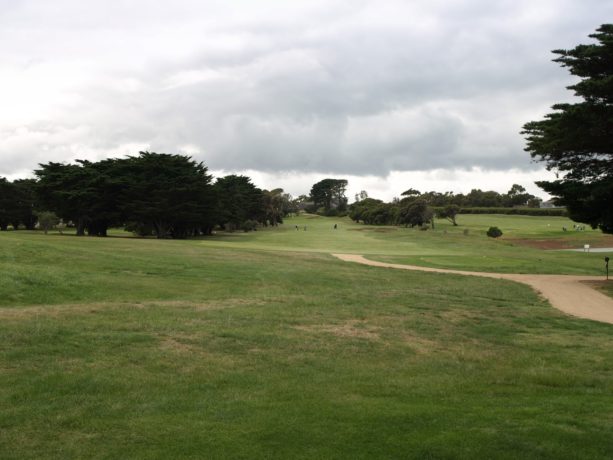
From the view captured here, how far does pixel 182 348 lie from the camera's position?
10.5 metres

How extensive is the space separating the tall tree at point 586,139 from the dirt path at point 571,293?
355cm

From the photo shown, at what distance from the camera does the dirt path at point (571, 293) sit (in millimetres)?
19141

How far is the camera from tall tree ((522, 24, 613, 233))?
23.4 meters

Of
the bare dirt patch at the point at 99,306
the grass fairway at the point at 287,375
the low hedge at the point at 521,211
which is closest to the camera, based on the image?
the grass fairway at the point at 287,375

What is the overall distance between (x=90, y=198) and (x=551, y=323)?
53435 mm

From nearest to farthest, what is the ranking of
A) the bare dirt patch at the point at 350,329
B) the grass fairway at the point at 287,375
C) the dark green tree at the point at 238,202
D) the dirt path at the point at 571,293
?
the grass fairway at the point at 287,375
the bare dirt patch at the point at 350,329
the dirt path at the point at 571,293
the dark green tree at the point at 238,202

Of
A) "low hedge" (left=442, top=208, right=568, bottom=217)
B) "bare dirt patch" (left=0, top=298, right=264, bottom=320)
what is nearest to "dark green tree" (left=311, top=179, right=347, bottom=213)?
"low hedge" (left=442, top=208, right=568, bottom=217)

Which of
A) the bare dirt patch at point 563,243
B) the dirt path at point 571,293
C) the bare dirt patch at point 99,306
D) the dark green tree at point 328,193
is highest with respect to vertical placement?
the dark green tree at point 328,193

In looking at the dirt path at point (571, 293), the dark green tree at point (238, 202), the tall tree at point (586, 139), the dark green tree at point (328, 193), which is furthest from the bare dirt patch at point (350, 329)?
the dark green tree at point (328, 193)

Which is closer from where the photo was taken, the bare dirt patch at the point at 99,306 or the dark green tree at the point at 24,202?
the bare dirt patch at the point at 99,306

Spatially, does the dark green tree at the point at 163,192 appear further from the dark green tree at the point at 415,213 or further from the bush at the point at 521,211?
the bush at the point at 521,211

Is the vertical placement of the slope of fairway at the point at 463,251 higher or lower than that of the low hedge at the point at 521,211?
lower

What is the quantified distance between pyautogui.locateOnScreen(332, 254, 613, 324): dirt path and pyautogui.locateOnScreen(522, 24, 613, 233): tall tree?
3.55 metres

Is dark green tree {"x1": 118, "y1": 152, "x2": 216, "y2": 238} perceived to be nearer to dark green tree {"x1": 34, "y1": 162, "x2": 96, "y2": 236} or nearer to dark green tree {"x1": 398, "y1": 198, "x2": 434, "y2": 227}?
dark green tree {"x1": 34, "y1": 162, "x2": 96, "y2": 236}
